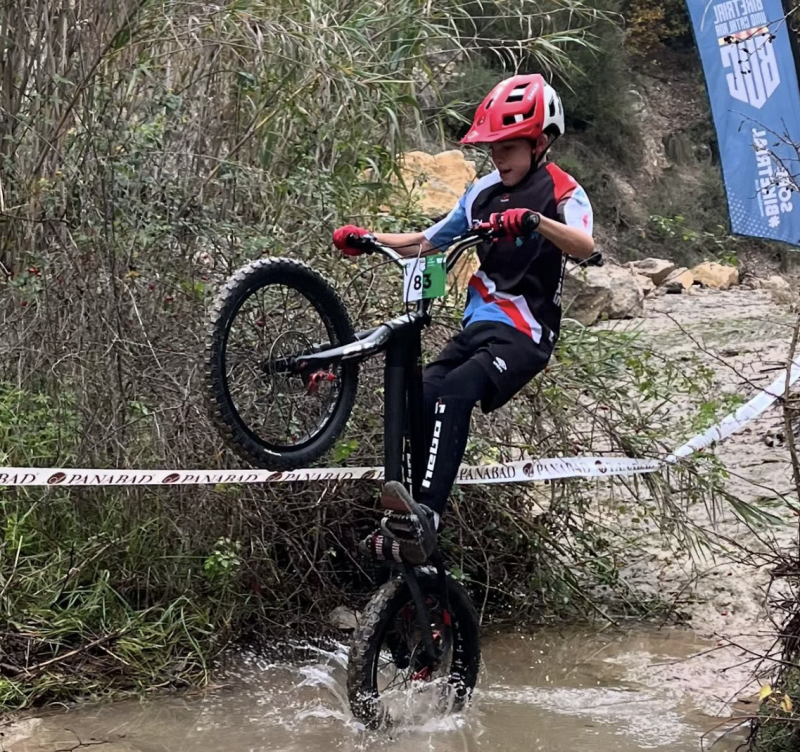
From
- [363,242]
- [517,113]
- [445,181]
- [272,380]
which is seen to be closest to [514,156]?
[517,113]

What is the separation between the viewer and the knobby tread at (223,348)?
137 inches

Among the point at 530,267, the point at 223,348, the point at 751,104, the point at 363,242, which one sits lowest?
the point at 223,348

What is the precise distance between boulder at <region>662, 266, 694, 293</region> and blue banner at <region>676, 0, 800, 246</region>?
9.17m

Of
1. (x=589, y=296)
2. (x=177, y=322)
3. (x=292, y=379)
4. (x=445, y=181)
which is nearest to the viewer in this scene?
(x=292, y=379)

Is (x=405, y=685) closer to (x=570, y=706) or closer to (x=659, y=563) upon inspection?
(x=570, y=706)

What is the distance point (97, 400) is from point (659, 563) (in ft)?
9.54

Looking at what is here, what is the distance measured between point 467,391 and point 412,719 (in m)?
1.18

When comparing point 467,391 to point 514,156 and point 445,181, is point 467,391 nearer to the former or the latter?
point 514,156

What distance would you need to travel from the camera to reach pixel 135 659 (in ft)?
13.9

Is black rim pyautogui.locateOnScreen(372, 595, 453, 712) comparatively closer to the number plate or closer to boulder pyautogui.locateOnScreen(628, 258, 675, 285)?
the number plate

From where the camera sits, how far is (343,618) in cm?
485

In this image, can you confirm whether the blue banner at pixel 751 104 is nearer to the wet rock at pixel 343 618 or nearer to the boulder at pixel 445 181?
Result: the boulder at pixel 445 181

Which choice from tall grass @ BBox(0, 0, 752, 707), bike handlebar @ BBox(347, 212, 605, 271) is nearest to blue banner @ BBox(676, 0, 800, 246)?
tall grass @ BBox(0, 0, 752, 707)

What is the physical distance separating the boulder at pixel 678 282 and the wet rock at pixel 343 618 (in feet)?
41.3
